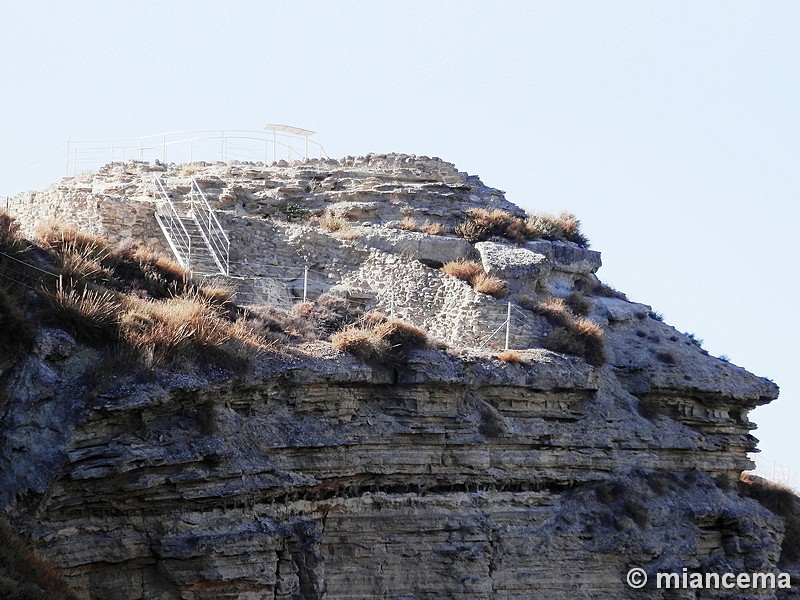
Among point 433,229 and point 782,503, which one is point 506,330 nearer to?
point 433,229

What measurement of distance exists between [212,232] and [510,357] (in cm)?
763

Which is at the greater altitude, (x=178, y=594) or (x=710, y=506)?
(x=710, y=506)

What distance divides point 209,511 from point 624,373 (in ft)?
35.0

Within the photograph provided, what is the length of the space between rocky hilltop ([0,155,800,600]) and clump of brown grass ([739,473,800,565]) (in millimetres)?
113

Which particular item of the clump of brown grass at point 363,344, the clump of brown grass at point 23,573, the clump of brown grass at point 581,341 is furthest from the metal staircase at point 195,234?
the clump of brown grass at point 23,573

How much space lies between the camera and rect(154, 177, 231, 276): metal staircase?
24094mm

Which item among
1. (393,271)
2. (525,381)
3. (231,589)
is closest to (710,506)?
(525,381)

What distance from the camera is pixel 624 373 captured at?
80.5 feet

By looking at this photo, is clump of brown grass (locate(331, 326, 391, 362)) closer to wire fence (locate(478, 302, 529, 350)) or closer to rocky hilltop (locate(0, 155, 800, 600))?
rocky hilltop (locate(0, 155, 800, 600))

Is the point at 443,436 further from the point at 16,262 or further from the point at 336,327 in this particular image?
the point at 16,262

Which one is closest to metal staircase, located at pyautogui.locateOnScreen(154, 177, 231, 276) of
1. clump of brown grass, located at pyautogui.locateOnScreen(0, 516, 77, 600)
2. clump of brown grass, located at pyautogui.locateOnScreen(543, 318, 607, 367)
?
clump of brown grass, located at pyautogui.locateOnScreen(543, 318, 607, 367)

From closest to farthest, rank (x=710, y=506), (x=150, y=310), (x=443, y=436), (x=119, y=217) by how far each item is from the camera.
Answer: (x=150, y=310)
(x=443, y=436)
(x=710, y=506)
(x=119, y=217)

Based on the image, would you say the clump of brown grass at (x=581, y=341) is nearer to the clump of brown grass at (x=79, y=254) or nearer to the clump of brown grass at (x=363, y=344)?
the clump of brown grass at (x=363, y=344)

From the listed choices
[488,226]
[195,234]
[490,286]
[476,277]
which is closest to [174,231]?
[195,234]
